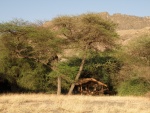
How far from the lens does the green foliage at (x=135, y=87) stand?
3518cm

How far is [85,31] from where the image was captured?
3459 cm

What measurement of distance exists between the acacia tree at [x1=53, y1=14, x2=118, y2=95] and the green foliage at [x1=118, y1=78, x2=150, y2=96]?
4.73 metres

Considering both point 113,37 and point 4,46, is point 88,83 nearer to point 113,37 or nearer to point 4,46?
Result: point 113,37

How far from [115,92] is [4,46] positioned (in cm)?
1452

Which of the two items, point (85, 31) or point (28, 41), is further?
point (28, 41)

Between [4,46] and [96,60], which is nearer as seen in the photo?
[4,46]

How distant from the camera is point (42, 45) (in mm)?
34500

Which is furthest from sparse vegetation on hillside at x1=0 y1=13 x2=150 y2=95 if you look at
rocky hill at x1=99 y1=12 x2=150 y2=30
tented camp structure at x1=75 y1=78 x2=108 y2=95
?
rocky hill at x1=99 y1=12 x2=150 y2=30

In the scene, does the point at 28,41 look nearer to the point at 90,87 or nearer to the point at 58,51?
the point at 58,51

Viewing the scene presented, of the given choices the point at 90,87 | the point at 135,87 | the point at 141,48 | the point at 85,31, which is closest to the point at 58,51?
the point at 85,31

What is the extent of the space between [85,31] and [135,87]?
319 inches

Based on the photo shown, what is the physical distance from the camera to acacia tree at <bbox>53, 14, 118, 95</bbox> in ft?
111

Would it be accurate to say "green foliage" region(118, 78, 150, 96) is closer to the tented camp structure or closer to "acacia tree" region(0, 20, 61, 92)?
the tented camp structure

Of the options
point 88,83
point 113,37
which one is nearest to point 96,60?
point 88,83
